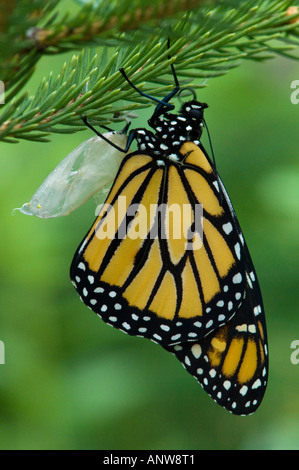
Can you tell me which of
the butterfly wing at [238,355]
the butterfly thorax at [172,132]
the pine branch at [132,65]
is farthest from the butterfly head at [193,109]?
the pine branch at [132,65]

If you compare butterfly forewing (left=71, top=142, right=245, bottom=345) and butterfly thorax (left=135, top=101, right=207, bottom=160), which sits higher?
butterfly thorax (left=135, top=101, right=207, bottom=160)

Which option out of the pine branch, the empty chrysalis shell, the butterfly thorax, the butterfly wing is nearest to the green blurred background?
the butterfly wing

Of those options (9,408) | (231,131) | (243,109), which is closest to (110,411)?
(9,408)

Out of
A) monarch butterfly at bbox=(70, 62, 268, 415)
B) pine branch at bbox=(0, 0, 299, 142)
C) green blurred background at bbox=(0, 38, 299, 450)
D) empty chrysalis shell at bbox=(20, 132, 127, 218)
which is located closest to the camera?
pine branch at bbox=(0, 0, 299, 142)

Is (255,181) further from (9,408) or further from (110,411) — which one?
(9,408)

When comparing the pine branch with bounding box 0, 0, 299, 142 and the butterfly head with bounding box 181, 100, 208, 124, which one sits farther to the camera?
the butterfly head with bounding box 181, 100, 208, 124

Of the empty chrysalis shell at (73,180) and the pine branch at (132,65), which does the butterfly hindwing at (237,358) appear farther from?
the pine branch at (132,65)

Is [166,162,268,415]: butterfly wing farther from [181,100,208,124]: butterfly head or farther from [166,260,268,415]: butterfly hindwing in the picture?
[181,100,208,124]: butterfly head
